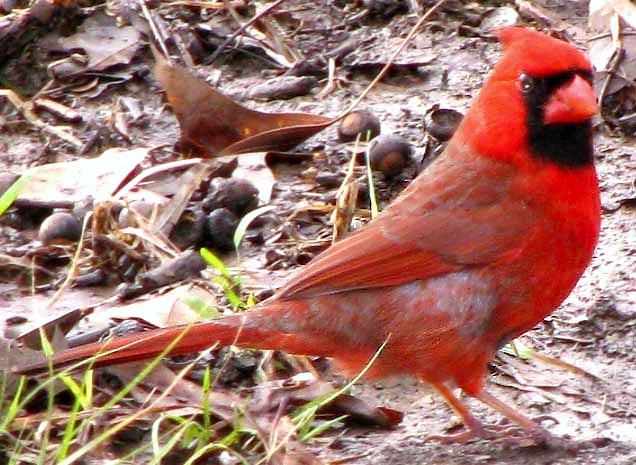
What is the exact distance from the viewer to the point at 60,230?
468 centimetres

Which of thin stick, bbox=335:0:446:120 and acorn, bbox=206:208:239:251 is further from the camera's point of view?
thin stick, bbox=335:0:446:120

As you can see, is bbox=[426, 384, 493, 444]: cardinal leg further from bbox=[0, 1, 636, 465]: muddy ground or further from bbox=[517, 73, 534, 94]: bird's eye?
bbox=[517, 73, 534, 94]: bird's eye

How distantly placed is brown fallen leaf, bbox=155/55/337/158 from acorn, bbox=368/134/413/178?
0.84ft

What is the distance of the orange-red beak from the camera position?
12.3 feet

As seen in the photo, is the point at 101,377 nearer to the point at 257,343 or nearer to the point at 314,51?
the point at 257,343

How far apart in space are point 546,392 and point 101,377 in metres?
1.25

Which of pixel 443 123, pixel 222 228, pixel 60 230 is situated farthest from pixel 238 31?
pixel 60 230

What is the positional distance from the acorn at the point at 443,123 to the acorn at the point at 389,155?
0.11 meters

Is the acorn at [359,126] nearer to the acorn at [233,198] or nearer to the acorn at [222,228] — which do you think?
the acorn at [233,198]

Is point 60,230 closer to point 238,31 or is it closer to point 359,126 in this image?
point 359,126

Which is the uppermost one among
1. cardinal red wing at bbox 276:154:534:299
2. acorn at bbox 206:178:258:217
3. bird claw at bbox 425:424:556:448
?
cardinal red wing at bbox 276:154:534:299

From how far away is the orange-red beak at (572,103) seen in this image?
147 inches

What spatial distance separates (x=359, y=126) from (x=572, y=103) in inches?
59.7

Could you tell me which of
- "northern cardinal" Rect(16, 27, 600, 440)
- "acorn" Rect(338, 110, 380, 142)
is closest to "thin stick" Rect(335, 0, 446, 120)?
"acorn" Rect(338, 110, 380, 142)
